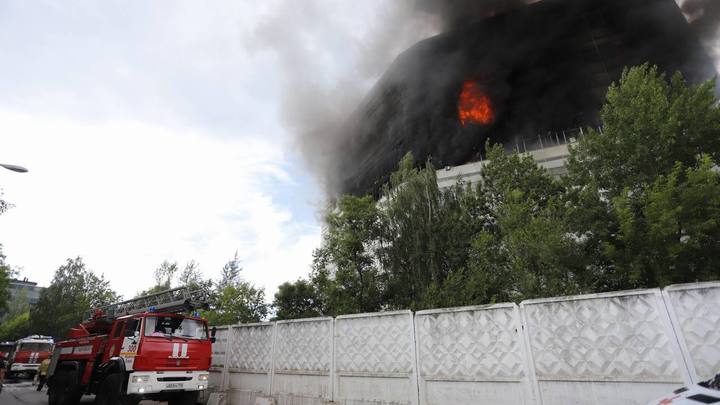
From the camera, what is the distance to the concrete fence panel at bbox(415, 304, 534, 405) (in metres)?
6.20

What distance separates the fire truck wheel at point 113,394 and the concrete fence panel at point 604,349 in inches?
363

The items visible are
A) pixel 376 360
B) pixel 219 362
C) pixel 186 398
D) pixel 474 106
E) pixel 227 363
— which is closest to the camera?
pixel 376 360

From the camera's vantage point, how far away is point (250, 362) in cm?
1016

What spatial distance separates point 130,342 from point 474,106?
6069cm

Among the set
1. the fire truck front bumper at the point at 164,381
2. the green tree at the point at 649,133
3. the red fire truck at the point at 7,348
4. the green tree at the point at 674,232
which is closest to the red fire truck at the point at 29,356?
the red fire truck at the point at 7,348

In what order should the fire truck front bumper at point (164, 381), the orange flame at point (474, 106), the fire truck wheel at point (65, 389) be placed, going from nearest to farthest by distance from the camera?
the fire truck front bumper at point (164, 381), the fire truck wheel at point (65, 389), the orange flame at point (474, 106)

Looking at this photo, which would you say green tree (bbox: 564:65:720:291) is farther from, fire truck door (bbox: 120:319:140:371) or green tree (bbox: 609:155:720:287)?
fire truck door (bbox: 120:319:140:371)

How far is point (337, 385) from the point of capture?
8047 millimetres

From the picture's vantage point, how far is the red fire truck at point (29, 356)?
21188 mm

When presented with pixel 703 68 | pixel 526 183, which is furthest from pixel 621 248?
pixel 703 68

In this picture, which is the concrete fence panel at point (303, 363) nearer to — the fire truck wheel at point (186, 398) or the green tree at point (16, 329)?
the fire truck wheel at point (186, 398)

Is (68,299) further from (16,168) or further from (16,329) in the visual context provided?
(16,168)

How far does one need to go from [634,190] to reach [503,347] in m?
9.61

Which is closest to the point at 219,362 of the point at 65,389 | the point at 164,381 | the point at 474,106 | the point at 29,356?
the point at 164,381
